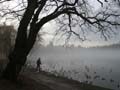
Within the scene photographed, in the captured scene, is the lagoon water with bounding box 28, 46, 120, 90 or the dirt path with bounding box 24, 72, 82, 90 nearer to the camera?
the dirt path with bounding box 24, 72, 82, 90

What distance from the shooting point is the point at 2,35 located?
28109 millimetres

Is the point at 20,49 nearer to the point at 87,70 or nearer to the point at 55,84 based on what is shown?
the point at 55,84

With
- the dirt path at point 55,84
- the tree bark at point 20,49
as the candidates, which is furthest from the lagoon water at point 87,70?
the tree bark at point 20,49

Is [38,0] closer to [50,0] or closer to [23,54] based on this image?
[50,0]

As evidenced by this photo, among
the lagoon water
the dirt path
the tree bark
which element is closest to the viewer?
the tree bark

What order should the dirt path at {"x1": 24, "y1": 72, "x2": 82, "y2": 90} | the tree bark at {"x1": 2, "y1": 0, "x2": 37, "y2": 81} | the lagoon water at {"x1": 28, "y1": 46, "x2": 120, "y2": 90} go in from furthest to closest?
the lagoon water at {"x1": 28, "y1": 46, "x2": 120, "y2": 90} → the dirt path at {"x1": 24, "y1": 72, "x2": 82, "y2": 90} → the tree bark at {"x1": 2, "y1": 0, "x2": 37, "y2": 81}

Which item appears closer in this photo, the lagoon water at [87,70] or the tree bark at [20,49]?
the tree bark at [20,49]

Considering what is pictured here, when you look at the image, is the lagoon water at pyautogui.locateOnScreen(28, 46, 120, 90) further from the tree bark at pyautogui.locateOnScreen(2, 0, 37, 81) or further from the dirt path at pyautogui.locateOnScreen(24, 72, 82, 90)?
the tree bark at pyautogui.locateOnScreen(2, 0, 37, 81)

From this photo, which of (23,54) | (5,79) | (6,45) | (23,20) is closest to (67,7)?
(23,20)

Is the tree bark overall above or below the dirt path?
above

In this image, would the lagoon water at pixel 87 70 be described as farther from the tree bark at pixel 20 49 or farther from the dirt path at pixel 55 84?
the tree bark at pixel 20 49

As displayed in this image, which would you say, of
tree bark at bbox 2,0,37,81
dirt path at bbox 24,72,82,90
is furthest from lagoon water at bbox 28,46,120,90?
tree bark at bbox 2,0,37,81

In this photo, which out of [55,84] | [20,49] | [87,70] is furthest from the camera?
[87,70]

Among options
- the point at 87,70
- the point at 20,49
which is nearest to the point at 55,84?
the point at 20,49
